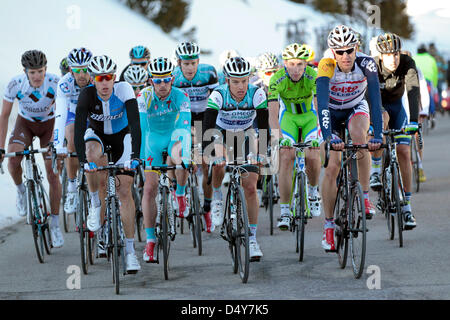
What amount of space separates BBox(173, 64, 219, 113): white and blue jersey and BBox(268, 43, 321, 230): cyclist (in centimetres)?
150

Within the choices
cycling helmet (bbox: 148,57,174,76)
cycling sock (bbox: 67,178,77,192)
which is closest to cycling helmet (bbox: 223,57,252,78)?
cycling helmet (bbox: 148,57,174,76)

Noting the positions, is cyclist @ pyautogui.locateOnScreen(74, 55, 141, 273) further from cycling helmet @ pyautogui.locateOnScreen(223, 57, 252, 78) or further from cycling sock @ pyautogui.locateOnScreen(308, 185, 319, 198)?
cycling sock @ pyautogui.locateOnScreen(308, 185, 319, 198)

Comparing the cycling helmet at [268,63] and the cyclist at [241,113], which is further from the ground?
the cycling helmet at [268,63]

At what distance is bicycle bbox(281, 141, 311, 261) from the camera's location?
27.4 ft

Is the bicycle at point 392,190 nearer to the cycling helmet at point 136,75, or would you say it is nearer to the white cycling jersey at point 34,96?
the cycling helmet at point 136,75

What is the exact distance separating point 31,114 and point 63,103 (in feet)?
3.94

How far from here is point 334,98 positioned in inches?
337

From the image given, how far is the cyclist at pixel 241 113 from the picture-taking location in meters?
7.94

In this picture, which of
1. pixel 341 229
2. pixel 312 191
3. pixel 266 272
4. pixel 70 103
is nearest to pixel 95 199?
pixel 70 103

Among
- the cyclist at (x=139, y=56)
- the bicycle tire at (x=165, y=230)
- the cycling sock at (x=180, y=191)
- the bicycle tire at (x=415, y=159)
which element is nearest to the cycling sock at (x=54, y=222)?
the cycling sock at (x=180, y=191)

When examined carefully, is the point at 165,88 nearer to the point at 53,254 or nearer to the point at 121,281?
the point at 121,281

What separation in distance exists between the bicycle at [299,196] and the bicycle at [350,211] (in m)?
0.40

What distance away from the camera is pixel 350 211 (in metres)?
7.48

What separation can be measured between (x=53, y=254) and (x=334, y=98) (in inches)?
141
